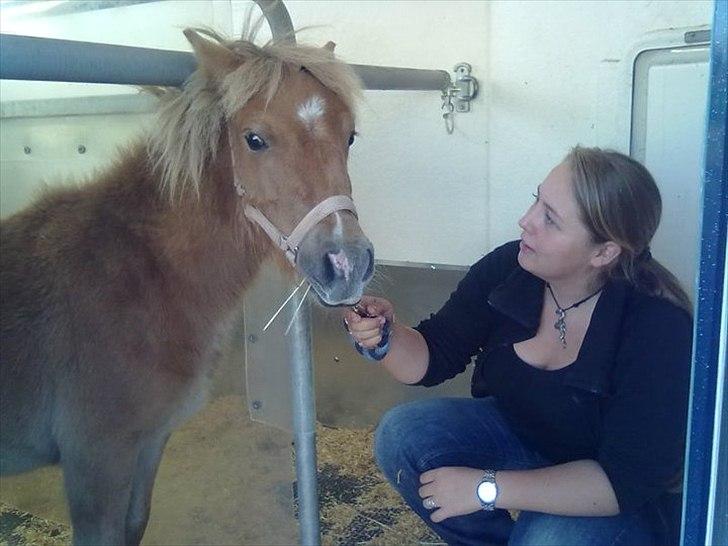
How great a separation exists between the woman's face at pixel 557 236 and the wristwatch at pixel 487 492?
0.49 m

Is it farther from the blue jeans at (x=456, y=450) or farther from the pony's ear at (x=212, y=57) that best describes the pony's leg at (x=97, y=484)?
the pony's ear at (x=212, y=57)

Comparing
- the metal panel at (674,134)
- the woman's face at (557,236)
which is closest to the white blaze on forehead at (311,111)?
the woman's face at (557,236)

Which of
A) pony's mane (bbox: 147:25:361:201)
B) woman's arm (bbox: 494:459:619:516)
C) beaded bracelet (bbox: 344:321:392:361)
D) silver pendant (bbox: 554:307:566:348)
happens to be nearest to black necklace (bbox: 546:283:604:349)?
silver pendant (bbox: 554:307:566:348)

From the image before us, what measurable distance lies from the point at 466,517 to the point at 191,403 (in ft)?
2.44

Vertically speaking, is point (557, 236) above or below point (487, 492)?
above

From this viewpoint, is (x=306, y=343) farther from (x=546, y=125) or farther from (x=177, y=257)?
(x=546, y=125)

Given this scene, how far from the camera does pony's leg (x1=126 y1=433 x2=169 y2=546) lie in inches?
70.9

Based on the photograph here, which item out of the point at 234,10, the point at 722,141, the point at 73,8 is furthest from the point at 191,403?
the point at 73,8

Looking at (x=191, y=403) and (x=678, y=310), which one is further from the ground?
(x=678, y=310)

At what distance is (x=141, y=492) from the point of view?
6.05 feet

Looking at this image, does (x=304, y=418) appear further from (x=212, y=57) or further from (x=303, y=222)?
(x=212, y=57)

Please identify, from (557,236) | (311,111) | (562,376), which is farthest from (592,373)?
(311,111)

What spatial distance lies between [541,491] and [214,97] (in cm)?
111

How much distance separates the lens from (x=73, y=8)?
283cm
